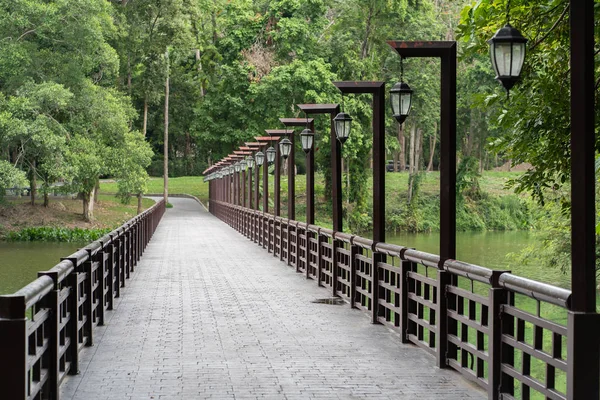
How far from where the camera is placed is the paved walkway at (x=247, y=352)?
6.06 metres

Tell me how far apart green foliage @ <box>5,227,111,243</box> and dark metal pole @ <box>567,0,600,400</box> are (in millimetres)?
34174

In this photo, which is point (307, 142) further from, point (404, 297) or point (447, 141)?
point (447, 141)

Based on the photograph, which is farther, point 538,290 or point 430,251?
point 430,251

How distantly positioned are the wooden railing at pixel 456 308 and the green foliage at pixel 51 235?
2553cm

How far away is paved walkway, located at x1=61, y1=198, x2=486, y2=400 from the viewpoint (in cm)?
606

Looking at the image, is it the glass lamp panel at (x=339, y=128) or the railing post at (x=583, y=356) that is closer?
the railing post at (x=583, y=356)

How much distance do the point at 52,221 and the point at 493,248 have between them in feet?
67.4

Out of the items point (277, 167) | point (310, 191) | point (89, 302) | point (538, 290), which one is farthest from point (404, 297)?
point (277, 167)

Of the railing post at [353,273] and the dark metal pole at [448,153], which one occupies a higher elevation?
the dark metal pole at [448,153]

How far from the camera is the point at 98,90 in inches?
1528

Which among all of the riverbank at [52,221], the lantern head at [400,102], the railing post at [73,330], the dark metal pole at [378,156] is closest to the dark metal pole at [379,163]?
the dark metal pole at [378,156]

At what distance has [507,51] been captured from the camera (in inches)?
247

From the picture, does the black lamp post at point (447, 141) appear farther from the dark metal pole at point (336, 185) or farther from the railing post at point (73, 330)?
the dark metal pole at point (336, 185)

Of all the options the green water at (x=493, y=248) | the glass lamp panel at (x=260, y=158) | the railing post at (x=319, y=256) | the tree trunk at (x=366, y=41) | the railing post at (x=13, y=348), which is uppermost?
the tree trunk at (x=366, y=41)
